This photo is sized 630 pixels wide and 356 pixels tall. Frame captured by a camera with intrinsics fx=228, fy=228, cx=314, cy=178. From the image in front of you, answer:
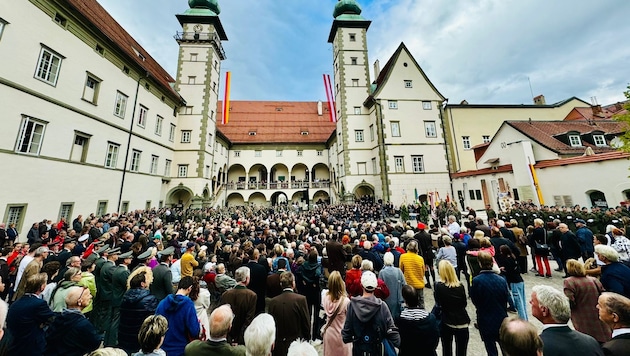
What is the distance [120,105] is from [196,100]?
899cm

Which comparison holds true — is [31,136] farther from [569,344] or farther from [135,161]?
[569,344]

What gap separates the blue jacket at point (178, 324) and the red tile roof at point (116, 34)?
18.2 m

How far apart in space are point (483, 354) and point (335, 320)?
2889 mm

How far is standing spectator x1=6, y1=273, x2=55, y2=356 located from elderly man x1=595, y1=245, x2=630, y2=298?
308 inches

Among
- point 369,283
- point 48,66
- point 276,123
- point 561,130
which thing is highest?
point 276,123

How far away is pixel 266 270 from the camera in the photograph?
503cm

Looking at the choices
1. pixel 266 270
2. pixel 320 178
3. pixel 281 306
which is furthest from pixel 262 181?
pixel 281 306

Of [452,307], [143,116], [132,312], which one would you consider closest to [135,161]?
[143,116]

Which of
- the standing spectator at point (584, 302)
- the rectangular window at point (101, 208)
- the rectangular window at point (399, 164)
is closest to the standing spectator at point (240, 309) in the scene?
the standing spectator at point (584, 302)

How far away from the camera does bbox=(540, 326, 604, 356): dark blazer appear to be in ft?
6.17

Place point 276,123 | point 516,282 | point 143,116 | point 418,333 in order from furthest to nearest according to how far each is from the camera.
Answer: point 276,123, point 143,116, point 516,282, point 418,333

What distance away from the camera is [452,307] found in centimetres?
327

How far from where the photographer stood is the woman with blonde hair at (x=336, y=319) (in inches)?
123

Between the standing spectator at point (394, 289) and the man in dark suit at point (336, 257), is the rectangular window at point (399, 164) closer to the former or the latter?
the man in dark suit at point (336, 257)
